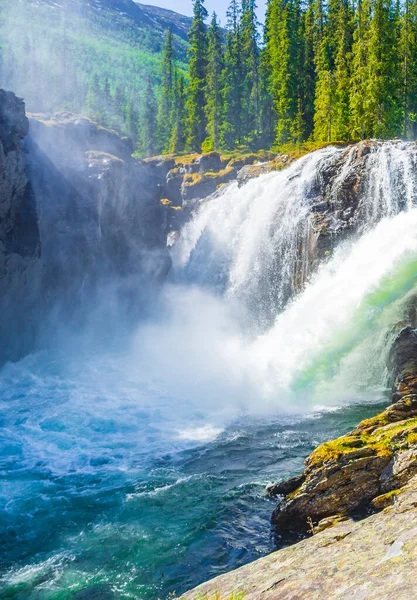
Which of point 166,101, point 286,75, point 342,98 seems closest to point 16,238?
point 342,98

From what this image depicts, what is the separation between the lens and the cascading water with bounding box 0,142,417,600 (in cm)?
1284

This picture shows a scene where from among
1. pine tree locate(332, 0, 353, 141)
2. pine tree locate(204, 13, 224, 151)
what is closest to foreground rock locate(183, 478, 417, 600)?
pine tree locate(332, 0, 353, 141)

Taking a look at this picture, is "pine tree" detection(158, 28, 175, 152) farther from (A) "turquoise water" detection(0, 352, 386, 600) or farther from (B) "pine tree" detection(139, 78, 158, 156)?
(A) "turquoise water" detection(0, 352, 386, 600)

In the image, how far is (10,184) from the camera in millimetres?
27859

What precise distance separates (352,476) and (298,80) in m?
64.7

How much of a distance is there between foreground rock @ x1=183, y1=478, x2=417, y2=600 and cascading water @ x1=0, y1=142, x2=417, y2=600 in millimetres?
2511

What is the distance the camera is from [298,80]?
6600 cm

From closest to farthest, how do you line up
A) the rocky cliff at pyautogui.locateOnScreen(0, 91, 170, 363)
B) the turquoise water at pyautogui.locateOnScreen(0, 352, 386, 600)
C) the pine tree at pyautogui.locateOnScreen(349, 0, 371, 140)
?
the turquoise water at pyautogui.locateOnScreen(0, 352, 386, 600), the rocky cliff at pyautogui.locateOnScreen(0, 91, 170, 363), the pine tree at pyautogui.locateOnScreen(349, 0, 371, 140)

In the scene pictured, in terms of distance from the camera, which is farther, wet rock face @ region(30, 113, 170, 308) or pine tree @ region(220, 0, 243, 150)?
pine tree @ region(220, 0, 243, 150)

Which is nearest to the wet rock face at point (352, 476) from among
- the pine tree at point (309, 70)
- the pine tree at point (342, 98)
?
the pine tree at point (342, 98)

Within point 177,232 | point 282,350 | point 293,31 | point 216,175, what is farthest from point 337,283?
point 293,31

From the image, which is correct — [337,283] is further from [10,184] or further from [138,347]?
[10,184]

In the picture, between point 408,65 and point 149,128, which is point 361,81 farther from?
point 149,128

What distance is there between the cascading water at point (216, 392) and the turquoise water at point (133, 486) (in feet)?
0.21
